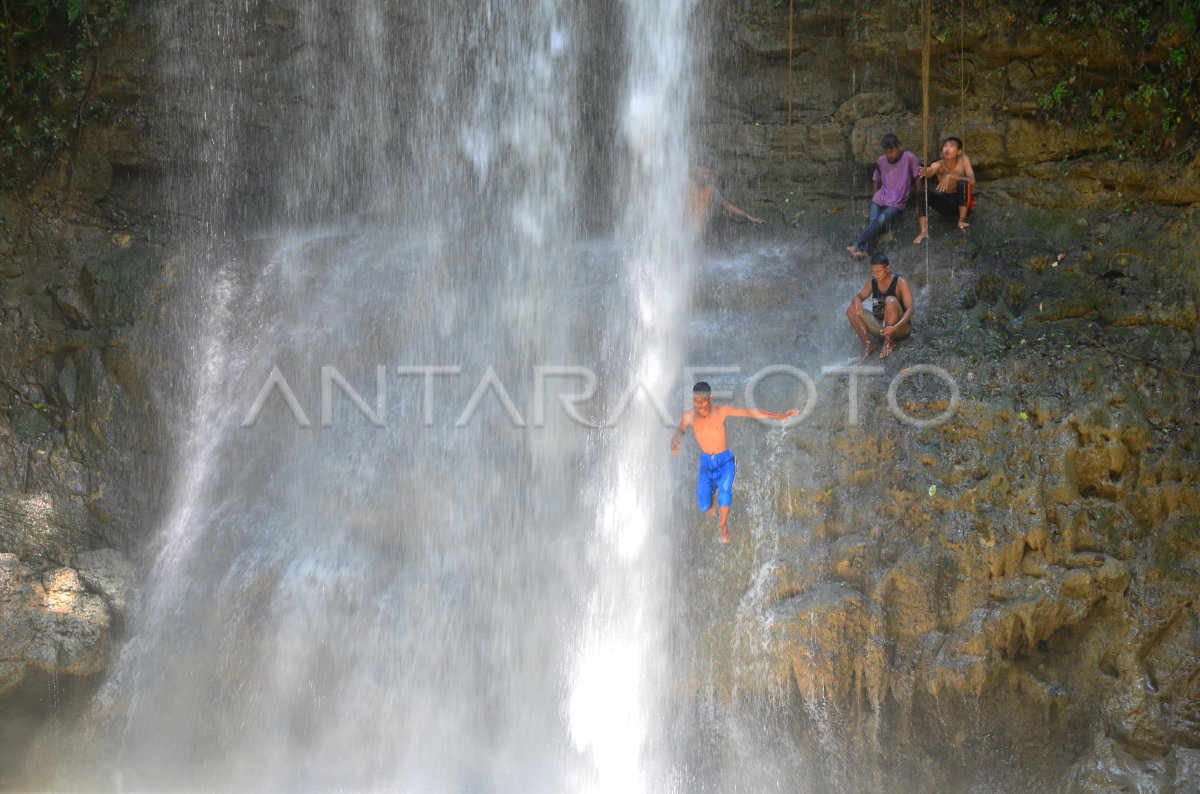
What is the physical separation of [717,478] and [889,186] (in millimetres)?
3396

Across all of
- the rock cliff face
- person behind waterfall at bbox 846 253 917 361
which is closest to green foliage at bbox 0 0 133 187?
the rock cliff face

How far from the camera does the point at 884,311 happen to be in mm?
8367

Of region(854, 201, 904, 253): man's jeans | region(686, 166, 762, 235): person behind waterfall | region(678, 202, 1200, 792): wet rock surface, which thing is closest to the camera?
region(678, 202, 1200, 792): wet rock surface

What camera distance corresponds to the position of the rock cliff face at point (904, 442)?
7.23 metres

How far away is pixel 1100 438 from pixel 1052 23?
4.09 meters

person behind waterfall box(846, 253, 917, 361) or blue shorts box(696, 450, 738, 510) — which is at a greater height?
person behind waterfall box(846, 253, 917, 361)

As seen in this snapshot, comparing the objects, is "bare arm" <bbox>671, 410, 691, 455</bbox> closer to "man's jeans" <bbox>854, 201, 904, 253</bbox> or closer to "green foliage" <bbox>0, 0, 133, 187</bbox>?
"man's jeans" <bbox>854, 201, 904, 253</bbox>

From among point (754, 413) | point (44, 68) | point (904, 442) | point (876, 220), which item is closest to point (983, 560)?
point (904, 442)

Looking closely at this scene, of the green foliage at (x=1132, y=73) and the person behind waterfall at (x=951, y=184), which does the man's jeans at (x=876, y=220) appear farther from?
the green foliage at (x=1132, y=73)

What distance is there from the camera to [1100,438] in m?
7.46

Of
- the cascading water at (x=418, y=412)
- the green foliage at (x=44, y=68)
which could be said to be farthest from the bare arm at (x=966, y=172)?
the green foliage at (x=44, y=68)

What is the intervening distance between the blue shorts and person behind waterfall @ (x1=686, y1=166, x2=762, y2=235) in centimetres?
315

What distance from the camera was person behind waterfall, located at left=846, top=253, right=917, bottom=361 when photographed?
827 centimetres

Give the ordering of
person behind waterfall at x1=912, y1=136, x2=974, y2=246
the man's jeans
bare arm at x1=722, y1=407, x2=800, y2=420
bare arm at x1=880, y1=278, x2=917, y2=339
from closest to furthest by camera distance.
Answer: bare arm at x1=722, y1=407, x2=800, y2=420, bare arm at x1=880, y1=278, x2=917, y2=339, person behind waterfall at x1=912, y1=136, x2=974, y2=246, the man's jeans
